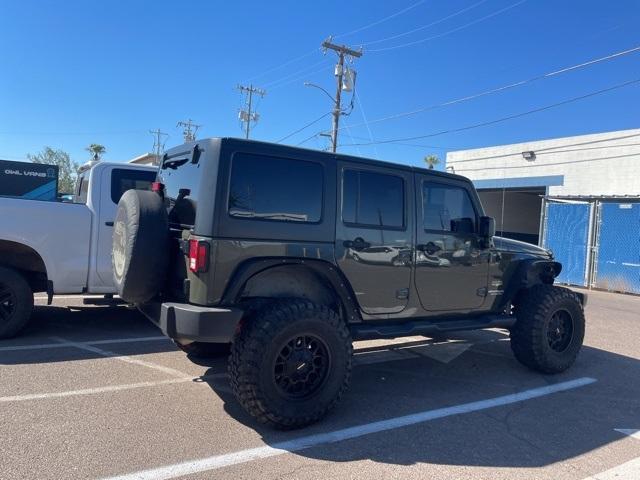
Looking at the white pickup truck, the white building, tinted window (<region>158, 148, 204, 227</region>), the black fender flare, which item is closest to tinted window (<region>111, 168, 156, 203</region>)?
the white pickup truck

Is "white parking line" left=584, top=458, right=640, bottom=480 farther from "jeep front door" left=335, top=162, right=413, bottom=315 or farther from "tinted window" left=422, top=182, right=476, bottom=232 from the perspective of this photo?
"tinted window" left=422, top=182, right=476, bottom=232

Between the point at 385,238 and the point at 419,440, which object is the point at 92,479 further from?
the point at 385,238

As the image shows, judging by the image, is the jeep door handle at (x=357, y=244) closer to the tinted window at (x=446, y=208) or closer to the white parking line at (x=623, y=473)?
the tinted window at (x=446, y=208)

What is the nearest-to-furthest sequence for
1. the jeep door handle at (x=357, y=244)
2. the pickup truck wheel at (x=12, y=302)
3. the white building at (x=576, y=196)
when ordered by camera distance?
the jeep door handle at (x=357, y=244) → the pickup truck wheel at (x=12, y=302) → the white building at (x=576, y=196)

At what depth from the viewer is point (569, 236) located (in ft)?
54.3

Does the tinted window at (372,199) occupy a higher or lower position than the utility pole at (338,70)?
lower

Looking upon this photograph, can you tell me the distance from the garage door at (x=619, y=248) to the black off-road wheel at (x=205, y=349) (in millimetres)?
13472

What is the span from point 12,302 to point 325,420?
3992 millimetres

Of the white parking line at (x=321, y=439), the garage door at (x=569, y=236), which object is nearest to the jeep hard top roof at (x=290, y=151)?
the white parking line at (x=321, y=439)

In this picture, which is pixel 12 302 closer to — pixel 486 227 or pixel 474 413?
pixel 474 413

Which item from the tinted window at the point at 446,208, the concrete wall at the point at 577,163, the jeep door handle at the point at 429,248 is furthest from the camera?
the concrete wall at the point at 577,163

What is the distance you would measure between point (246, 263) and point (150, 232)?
0.80m

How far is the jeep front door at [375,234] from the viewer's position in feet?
14.7

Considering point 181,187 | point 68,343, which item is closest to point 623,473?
point 181,187
